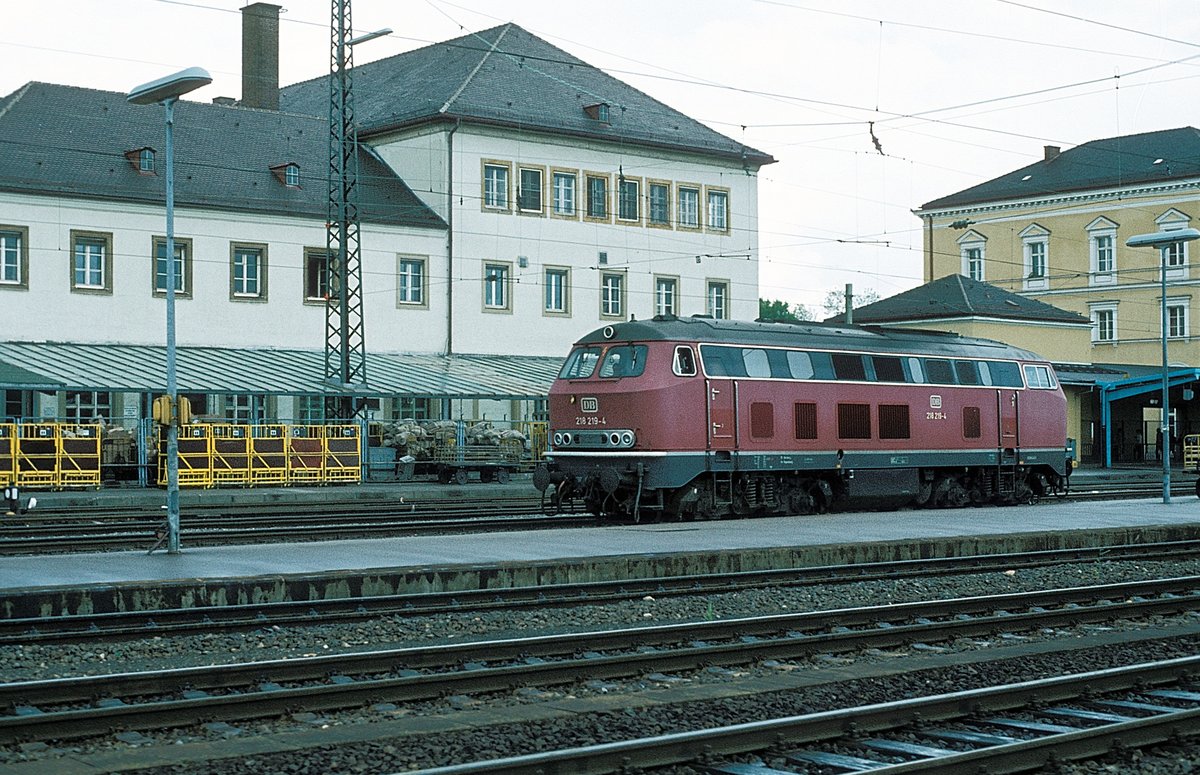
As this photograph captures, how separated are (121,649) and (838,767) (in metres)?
7.09

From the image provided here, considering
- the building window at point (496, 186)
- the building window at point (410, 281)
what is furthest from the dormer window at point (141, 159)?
the building window at point (496, 186)

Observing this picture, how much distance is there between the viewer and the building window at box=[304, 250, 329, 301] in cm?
4959

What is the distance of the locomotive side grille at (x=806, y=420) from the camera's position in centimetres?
2738

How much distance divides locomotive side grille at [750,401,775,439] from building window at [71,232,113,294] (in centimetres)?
2528

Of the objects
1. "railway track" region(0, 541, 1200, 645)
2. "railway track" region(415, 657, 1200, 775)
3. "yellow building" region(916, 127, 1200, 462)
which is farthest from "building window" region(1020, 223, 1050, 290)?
"railway track" region(415, 657, 1200, 775)

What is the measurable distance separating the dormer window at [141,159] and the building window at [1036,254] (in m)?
46.8

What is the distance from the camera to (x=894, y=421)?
1156 inches

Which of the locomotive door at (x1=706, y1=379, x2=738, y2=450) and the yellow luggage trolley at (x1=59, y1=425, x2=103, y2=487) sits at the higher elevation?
the locomotive door at (x1=706, y1=379, x2=738, y2=450)

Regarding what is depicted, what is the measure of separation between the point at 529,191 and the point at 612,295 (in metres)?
5.24

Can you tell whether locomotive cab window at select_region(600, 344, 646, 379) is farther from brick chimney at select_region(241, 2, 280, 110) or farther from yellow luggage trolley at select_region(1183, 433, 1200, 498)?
yellow luggage trolley at select_region(1183, 433, 1200, 498)

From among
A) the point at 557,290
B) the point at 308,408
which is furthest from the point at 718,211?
the point at 308,408

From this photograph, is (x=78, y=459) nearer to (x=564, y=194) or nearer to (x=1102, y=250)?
(x=564, y=194)

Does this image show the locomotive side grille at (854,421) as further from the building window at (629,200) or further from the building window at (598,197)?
the building window at (629,200)

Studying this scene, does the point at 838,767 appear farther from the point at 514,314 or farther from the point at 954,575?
the point at 514,314
